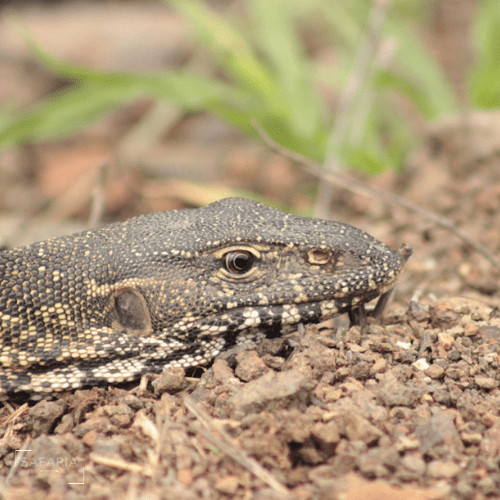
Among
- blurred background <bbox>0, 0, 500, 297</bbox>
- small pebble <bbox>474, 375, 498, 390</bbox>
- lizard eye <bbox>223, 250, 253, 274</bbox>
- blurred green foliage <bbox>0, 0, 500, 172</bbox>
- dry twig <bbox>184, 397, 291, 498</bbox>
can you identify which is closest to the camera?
dry twig <bbox>184, 397, 291, 498</bbox>

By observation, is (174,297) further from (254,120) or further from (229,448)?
(254,120)

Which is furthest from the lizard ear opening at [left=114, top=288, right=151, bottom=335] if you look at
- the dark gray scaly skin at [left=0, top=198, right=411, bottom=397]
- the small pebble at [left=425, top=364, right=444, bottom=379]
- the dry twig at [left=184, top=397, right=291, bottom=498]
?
the small pebble at [left=425, top=364, right=444, bottom=379]

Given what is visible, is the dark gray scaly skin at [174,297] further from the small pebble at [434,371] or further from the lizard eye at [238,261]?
the small pebble at [434,371]

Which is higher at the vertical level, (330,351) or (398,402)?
(330,351)

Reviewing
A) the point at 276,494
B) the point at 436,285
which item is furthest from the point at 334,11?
the point at 276,494

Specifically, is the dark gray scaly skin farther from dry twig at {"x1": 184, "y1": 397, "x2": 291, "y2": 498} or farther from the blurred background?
the blurred background

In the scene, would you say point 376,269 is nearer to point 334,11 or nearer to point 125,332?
point 125,332
